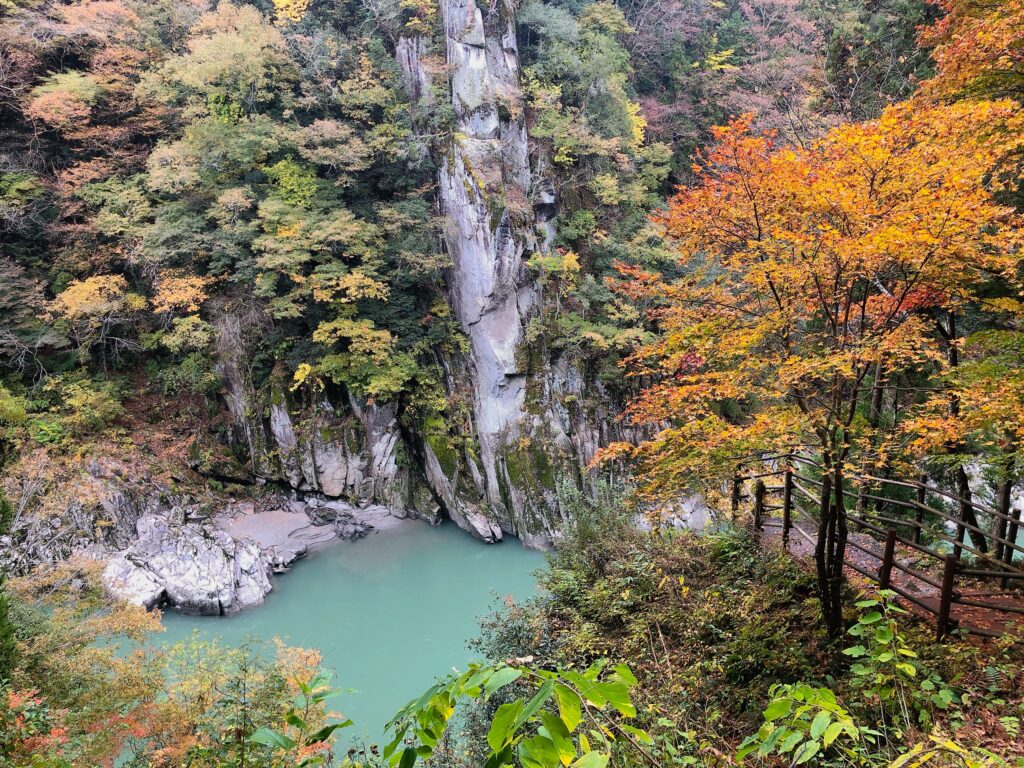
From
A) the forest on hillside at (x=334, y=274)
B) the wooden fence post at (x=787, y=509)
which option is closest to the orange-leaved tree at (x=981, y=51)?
the forest on hillside at (x=334, y=274)

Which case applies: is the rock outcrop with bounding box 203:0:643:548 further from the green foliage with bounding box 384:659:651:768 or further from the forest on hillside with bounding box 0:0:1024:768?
the green foliage with bounding box 384:659:651:768

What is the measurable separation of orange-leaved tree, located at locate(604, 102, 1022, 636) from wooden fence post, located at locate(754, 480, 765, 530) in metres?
0.89

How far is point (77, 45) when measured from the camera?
1135 cm

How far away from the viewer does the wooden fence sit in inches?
127

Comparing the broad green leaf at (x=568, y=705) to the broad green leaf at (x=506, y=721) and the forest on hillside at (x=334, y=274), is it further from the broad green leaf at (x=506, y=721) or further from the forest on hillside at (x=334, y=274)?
the forest on hillside at (x=334, y=274)

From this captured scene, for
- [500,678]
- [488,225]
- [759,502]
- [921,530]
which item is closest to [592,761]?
[500,678]

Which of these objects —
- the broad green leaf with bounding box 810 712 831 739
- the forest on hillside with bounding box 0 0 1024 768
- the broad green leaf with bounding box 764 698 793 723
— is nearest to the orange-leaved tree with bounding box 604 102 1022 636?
the broad green leaf with bounding box 764 698 793 723

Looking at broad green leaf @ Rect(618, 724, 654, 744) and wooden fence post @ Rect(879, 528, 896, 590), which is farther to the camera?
wooden fence post @ Rect(879, 528, 896, 590)

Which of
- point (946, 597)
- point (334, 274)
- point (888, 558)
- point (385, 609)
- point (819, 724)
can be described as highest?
point (334, 274)

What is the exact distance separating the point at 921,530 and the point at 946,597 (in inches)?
83.1

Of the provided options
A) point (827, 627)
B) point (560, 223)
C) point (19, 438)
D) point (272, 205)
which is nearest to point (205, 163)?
point (272, 205)

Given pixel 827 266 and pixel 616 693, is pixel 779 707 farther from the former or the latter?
pixel 827 266

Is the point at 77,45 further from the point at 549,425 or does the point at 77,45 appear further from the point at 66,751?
the point at 66,751

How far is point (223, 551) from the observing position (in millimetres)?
10242
